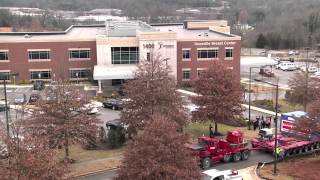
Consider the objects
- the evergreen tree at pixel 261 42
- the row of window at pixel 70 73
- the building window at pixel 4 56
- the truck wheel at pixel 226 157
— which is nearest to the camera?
the truck wheel at pixel 226 157

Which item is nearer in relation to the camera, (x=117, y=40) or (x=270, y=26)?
(x=117, y=40)

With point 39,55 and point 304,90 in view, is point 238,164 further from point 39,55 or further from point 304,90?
point 39,55

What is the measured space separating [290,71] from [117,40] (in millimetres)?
Answer: 35990

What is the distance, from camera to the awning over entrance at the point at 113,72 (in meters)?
57.6

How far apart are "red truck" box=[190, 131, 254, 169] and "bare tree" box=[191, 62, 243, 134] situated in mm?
Answer: 3972

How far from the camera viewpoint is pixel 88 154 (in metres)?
33.8

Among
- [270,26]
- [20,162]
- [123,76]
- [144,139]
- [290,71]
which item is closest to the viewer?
[20,162]

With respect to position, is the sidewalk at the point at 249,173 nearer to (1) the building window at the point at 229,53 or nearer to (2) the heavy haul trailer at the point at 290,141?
(2) the heavy haul trailer at the point at 290,141

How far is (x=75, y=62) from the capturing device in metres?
63.4

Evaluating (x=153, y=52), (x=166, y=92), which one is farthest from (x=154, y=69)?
(x=153, y=52)

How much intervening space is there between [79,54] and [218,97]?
100.0 ft

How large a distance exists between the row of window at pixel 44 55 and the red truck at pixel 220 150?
34082 mm

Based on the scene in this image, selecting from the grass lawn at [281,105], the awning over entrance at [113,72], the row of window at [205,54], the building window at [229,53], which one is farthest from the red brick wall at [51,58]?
the grass lawn at [281,105]

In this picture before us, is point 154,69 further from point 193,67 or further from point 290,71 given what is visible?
point 290,71
